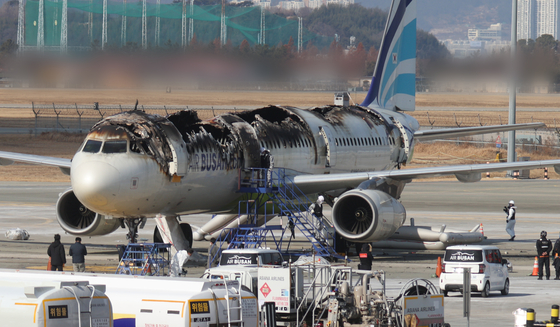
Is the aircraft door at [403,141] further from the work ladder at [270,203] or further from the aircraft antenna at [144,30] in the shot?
the aircraft antenna at [144,30]

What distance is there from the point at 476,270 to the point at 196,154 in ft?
30.5

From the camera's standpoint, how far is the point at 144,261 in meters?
24.4

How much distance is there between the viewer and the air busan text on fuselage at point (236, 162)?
83.4 feet

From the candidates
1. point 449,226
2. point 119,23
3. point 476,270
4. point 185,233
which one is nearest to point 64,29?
point 119,23

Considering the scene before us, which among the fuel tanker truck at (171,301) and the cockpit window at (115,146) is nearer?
the fuel tanker truck at (171,301)

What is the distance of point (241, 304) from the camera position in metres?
15.6

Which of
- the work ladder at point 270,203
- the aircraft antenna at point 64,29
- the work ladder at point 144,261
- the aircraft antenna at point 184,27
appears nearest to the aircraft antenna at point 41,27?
the aircraft antenna at point 64,29

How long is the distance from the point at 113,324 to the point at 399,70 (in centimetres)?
2914

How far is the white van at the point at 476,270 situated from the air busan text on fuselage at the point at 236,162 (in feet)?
15.2

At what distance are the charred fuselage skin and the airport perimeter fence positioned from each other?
39114 mm

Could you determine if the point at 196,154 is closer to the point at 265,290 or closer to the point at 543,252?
the point at 265,290

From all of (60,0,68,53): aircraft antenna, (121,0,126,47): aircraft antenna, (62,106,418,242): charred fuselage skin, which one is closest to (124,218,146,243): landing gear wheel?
(62,106,418,242): charred fuselage skin

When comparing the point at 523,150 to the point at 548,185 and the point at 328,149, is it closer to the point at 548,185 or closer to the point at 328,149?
the point at 548,185

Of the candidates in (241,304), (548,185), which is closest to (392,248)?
(241,304)
